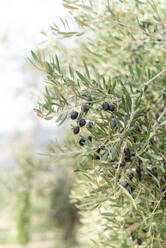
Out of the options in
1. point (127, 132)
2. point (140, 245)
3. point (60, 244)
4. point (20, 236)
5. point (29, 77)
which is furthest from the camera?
point (29, 77)

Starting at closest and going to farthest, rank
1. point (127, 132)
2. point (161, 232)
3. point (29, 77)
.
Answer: point (127, 132)
point (161, 232)
point (29, 77)

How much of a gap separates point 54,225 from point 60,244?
1.66 feet

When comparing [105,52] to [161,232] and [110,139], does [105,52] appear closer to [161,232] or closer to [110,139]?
[110,139]

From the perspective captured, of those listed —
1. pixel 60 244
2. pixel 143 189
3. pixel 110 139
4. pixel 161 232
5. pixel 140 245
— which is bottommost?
pixel 60 244

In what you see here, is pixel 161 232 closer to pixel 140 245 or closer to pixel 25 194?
pixel 140 245

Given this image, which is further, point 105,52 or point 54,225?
point 54,225

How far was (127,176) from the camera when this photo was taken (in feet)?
2.64

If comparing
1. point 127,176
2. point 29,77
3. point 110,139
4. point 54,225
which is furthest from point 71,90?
point 29,77

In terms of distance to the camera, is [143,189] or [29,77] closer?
[143,189]

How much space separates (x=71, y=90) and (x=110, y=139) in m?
0.17

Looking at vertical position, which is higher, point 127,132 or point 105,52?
point 105,52

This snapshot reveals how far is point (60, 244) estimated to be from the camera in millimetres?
7355

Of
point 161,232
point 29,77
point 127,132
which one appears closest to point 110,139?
point 127,132

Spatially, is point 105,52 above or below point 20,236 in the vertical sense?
above
